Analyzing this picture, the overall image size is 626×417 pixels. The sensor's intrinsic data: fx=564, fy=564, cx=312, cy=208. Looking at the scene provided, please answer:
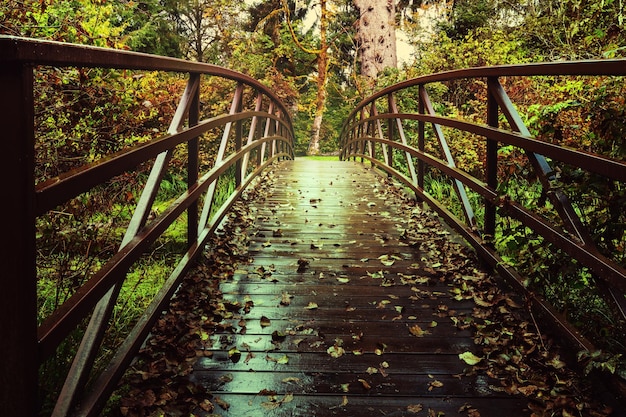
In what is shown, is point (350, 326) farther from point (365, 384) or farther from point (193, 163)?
point (193, 163)

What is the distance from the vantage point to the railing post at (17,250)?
1.50 meters

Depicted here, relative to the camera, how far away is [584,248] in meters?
2.63

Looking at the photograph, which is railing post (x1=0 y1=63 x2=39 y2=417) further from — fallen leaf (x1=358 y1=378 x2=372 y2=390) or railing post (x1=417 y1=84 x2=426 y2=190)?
railing post (x1=417 y1=84 x2=426 y2=190)

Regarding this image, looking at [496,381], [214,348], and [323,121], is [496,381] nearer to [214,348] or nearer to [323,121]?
[214,348]

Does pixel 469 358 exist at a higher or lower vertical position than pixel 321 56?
lower

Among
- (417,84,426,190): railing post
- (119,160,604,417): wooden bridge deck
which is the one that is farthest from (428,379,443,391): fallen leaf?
(417,84,426,190): railing post

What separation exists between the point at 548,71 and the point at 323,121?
23.8 meters

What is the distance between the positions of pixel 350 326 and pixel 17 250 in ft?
6.97

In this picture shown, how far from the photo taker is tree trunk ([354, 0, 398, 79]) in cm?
1519

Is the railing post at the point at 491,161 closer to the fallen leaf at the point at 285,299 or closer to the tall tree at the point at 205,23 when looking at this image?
the fallen leaf at the point at 285,299

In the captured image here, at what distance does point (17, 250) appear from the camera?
155cm

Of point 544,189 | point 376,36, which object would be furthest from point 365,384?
point 376,36

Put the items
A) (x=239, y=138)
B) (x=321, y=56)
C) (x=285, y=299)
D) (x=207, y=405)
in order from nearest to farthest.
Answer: (x=207, y=405), (x=285, y=299), (x=239, y=138), (x=321, y=56)

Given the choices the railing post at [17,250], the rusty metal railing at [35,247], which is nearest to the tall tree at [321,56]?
the rusty metal railing at [35,247]
